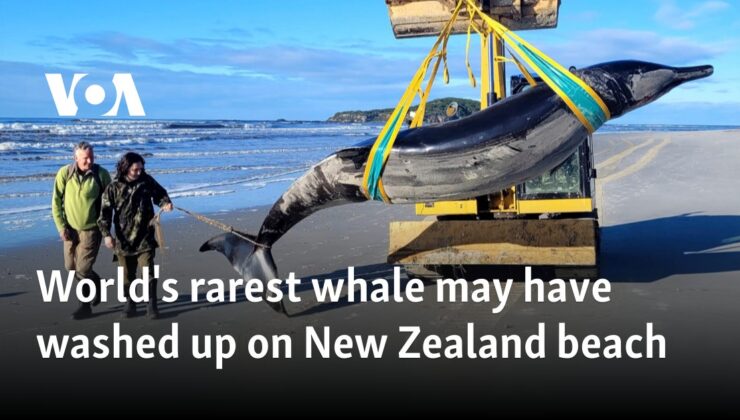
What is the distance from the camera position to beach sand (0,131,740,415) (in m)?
5.39

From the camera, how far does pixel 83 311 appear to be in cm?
780

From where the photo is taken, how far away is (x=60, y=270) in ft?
33.0

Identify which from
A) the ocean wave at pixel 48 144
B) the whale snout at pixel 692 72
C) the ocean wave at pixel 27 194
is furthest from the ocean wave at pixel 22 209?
the ocean wave at pixel 48 144

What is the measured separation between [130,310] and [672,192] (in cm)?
1310

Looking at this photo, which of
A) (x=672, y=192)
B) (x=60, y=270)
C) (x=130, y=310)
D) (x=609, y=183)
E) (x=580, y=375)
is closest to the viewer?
(x=580, y=375)

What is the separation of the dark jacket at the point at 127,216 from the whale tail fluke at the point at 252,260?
73 cm

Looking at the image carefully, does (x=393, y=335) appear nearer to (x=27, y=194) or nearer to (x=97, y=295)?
(x=97, y=295)

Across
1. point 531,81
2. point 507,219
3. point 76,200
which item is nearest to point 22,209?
point 76,200

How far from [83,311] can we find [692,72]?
5.99 meters

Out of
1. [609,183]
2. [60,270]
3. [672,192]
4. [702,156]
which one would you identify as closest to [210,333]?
[60,270]

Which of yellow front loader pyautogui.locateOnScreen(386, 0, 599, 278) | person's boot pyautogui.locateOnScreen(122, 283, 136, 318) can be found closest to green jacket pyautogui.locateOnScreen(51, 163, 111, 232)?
person's boot pyautogui.locateOnScreen(122, 283, 136, 318)

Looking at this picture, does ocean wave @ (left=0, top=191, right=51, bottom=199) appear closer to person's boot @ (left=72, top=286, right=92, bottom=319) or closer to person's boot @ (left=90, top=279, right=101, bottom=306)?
person's boot @ (left=90, top=279, right=101, bottom=306)

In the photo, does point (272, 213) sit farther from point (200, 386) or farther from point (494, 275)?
point (494, 275)

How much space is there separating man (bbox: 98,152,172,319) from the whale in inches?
93.1
